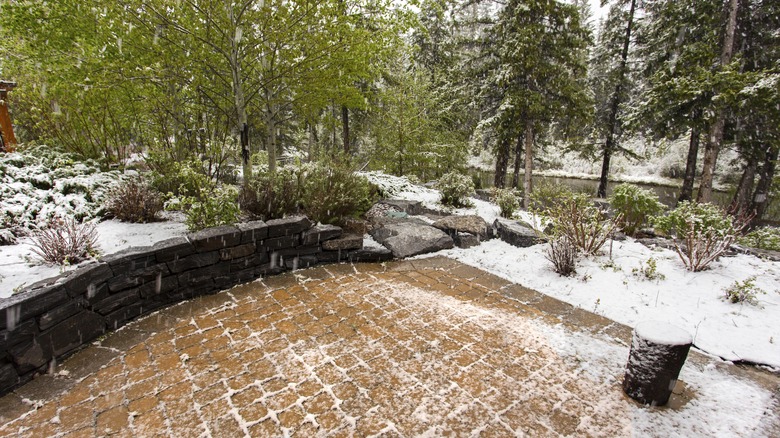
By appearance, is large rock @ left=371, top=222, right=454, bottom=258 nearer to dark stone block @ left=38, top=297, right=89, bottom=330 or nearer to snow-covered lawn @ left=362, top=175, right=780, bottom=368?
snow-covered lawn @ left=362, top=175, right=780, bottom=368

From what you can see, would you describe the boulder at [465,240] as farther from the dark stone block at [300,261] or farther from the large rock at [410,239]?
the dark stone block at [300,261]

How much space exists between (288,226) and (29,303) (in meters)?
2.44

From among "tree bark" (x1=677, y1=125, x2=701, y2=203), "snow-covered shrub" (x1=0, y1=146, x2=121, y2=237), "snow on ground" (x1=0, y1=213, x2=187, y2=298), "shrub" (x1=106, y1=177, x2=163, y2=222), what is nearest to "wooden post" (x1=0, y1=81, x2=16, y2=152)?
"snow-covered shrub" (x1=0, y1=146, x2=121, y2=237)

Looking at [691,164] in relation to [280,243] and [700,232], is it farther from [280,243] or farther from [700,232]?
[280,243]

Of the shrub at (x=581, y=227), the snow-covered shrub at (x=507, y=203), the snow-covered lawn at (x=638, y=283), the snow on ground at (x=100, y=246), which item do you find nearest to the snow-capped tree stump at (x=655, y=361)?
the snow-covered lawn at (x=638, y=283)

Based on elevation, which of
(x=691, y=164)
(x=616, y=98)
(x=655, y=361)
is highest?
(x=616, y=98)

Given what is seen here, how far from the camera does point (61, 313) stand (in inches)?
107

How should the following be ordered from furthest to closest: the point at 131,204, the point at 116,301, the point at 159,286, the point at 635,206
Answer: the point at 635,206, the point at 131,204, the point at 159,286, the point at 116,301

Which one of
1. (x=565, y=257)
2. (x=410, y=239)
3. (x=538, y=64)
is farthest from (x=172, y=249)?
(x=538, y=64)

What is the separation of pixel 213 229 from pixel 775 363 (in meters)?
5.54

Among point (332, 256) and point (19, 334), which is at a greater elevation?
point (19, 334)

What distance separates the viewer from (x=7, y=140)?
22.6 feet

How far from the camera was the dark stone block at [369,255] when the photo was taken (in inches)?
200

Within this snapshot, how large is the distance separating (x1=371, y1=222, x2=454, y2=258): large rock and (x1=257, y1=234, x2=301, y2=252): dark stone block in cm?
148
